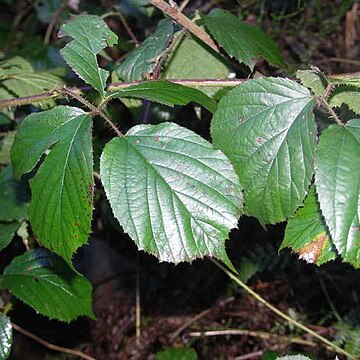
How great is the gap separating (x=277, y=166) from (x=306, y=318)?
1.40m

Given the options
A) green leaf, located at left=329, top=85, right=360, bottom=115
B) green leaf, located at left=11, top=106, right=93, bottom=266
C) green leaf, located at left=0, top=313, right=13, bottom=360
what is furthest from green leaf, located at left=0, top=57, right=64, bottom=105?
green leaf, located at left=329, top=85, right=360, bottom=115

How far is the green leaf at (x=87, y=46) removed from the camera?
945 mm

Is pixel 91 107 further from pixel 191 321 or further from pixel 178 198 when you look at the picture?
pixel 191 321

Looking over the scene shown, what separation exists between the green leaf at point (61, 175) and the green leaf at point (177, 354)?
3.75 ft

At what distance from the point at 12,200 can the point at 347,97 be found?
98 centimetres

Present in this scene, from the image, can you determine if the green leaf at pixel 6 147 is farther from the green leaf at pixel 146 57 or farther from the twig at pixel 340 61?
the twig at pixel 340 61

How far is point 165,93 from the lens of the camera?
91cm

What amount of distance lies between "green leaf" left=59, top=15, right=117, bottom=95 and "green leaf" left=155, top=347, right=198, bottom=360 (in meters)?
1.24

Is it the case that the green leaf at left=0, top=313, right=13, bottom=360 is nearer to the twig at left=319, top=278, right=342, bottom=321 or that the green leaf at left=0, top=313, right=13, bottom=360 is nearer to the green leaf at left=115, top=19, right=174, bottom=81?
the green leaf at left=115, top=19, right=174, bottom=81

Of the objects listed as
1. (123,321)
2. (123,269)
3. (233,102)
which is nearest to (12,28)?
(123,269)

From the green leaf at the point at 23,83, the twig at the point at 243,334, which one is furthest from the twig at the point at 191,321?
the green leaf at the point at 23,83

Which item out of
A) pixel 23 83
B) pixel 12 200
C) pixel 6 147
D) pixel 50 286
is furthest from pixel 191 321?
pixel 23 83

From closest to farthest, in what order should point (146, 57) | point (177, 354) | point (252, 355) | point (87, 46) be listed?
point (87, 46), point (146, 57), point (177, 354), point (252, 355)

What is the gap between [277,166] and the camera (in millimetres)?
819
